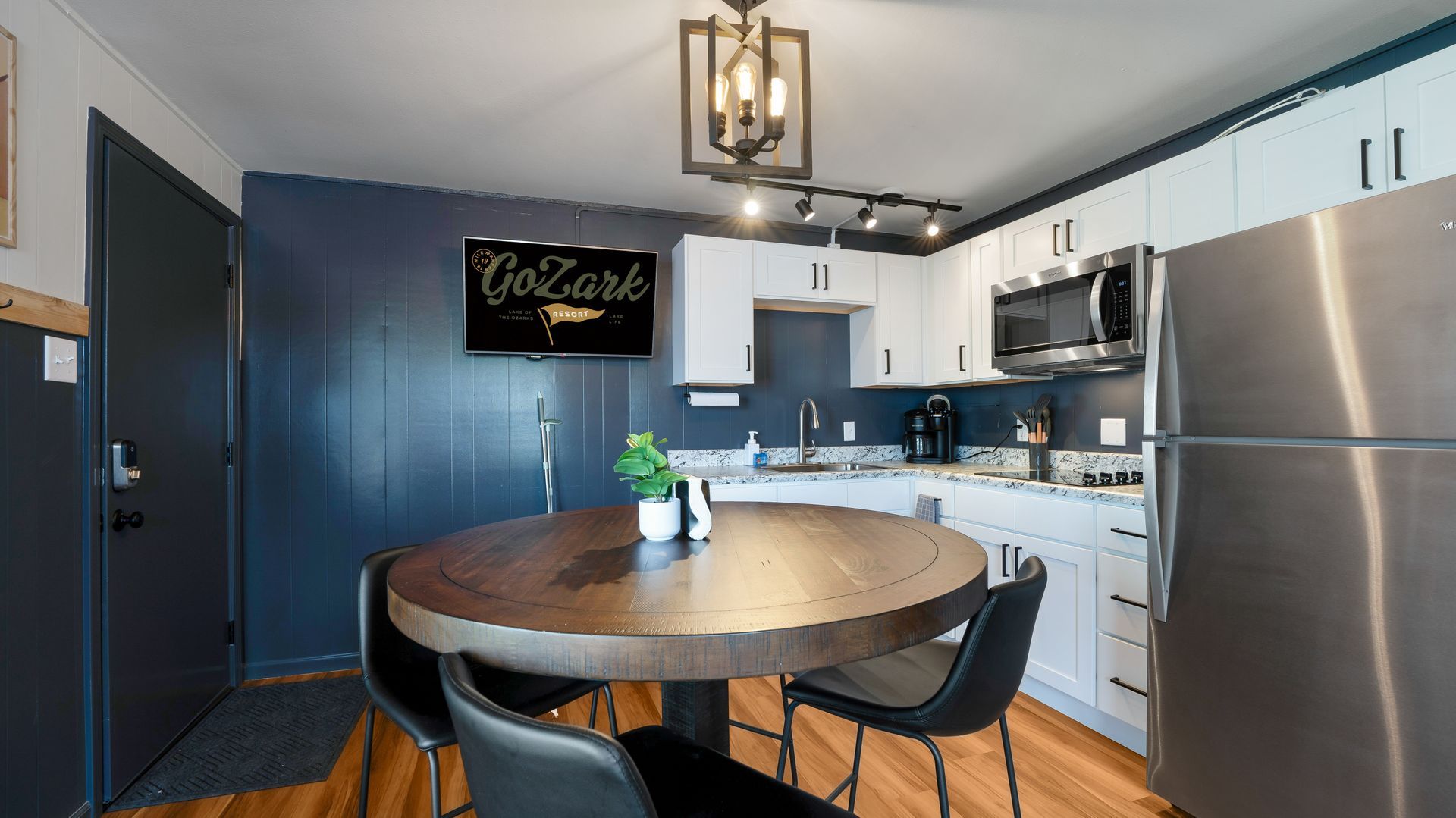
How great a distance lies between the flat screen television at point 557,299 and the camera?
3.13m

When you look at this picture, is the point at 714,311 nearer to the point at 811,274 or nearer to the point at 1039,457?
the point at 811,274

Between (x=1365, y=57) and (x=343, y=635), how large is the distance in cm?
472

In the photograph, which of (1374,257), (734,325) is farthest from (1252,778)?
(734,325)

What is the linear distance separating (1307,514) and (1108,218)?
1507 mm

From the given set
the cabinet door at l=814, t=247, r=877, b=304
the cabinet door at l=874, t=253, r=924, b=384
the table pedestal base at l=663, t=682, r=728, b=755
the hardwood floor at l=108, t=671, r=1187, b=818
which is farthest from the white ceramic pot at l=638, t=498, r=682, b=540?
the cabinet door at l=874, t=253, r=924, b=384

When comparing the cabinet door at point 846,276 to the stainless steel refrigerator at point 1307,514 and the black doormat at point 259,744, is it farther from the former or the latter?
Answer: the black doormat at point 259,744

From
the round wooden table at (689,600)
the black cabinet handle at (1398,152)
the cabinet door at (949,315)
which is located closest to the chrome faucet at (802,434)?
the cabinet door at (949,315)

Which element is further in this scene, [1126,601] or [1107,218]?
[1107,218]

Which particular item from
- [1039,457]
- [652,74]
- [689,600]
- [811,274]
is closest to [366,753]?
[689,600]

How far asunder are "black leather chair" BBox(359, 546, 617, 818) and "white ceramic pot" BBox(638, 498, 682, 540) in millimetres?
363

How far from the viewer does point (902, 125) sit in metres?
2.56

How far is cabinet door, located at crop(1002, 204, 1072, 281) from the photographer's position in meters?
2.79

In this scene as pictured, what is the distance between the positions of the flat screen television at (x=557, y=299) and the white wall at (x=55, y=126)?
133 centimetres

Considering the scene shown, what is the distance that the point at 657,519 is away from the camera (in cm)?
144
